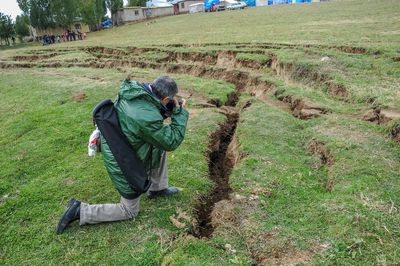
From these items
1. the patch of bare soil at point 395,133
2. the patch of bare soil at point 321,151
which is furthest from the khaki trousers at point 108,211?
the patch of bare soil at point 395,133

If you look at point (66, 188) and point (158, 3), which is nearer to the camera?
point (66, 188)

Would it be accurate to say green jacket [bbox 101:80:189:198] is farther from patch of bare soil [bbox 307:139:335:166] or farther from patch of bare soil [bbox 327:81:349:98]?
patch of bare soil [bbox 327:81:349:98]

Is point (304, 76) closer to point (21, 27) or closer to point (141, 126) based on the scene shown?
point (141, 126)

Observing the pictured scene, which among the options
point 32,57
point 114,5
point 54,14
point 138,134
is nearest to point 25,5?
point 54,14

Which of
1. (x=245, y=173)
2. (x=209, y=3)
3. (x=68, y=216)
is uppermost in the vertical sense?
(x=209, y=3)

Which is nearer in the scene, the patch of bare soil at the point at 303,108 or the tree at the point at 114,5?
the patch of bare soil at the point at 303,108

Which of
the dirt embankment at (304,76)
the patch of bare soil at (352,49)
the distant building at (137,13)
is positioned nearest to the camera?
the dirt embankment at (304,76)

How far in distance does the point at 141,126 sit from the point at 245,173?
2690mm

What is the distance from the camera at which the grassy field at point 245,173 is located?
500 centimetres

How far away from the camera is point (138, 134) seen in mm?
5004

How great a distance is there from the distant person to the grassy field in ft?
0.68

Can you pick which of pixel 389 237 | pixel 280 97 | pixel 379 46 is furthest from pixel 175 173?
pixel 379 46

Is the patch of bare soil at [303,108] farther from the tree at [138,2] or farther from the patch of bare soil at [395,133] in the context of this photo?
the tree at [138,2]

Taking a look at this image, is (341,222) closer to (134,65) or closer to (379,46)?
(379,46)
